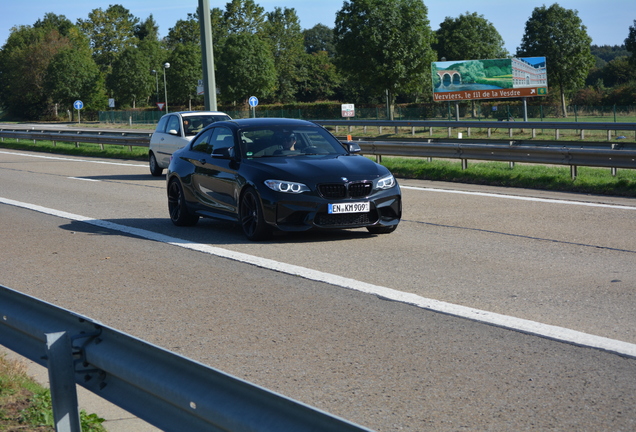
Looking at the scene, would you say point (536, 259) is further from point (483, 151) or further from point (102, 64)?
point (102, 64)

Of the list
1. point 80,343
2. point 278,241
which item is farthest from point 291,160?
point 80,343

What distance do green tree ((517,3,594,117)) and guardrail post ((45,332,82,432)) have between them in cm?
8100

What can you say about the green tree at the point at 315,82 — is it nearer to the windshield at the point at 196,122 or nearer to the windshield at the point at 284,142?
the windshield at the point at 196,122

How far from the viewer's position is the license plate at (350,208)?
31.2ft

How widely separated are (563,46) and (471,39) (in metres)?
19.6

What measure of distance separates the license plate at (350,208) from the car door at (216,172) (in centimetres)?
144

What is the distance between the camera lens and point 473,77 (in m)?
58.0

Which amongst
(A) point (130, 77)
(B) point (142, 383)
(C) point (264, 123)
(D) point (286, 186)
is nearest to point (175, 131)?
(C) point (264, 123)

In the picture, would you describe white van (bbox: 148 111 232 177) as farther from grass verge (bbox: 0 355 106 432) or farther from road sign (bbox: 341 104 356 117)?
road sign (bbox: 341 104 356 117)

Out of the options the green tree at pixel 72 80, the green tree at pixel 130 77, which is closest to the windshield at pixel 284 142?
→ the green tree at pixel 130 77

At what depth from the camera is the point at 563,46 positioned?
81.1m

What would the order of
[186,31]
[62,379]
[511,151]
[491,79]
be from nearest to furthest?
[62,379]
[511,151]
[491,79]
[186,31]

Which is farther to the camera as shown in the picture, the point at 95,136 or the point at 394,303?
the point at 95,136

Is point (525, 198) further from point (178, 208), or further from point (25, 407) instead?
point (25, 407)
